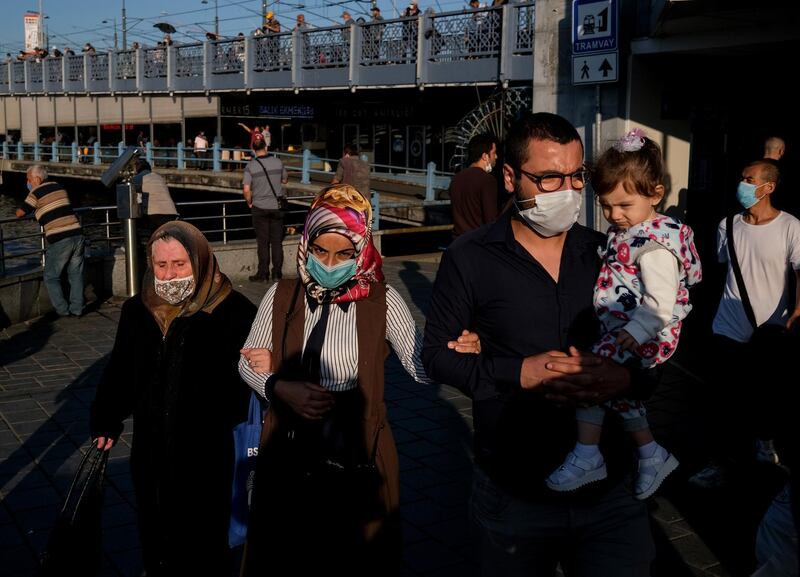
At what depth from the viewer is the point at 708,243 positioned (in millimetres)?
10984

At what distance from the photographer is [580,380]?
2.59m

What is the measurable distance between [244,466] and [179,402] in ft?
1.24

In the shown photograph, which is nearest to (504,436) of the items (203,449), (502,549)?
(502,549)

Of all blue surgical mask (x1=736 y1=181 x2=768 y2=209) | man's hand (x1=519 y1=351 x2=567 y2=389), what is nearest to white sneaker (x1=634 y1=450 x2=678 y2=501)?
man's hand (x1=519 y1=351 x2=567 y2=389)

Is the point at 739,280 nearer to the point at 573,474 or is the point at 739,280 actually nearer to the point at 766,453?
the point at 766,453

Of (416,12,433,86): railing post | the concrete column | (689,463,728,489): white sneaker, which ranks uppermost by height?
(416,12,433,86): railing post

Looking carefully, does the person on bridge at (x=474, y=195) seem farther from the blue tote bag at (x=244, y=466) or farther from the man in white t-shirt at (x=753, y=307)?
the blue tote bag at (x=244, y=466)

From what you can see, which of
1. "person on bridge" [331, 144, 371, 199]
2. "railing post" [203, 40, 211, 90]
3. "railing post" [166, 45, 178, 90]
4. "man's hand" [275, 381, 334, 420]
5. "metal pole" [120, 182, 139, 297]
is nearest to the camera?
"man's hand" [275, 381, 334, 420]

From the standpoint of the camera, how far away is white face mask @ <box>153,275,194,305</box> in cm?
364

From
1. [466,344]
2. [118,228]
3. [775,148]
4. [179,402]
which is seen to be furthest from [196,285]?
[118,228]

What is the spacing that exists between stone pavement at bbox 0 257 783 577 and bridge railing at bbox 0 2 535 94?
55.5ft

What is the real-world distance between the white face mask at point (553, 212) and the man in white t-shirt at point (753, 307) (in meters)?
3.11

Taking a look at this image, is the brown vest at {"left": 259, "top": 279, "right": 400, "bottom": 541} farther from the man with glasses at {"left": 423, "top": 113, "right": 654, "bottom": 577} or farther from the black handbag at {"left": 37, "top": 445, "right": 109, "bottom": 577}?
the black handbag at {"left": 37, "top": 445, "right": 109, "bottom": 577}

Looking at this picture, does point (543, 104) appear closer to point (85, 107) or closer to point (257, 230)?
point (257, 230)
